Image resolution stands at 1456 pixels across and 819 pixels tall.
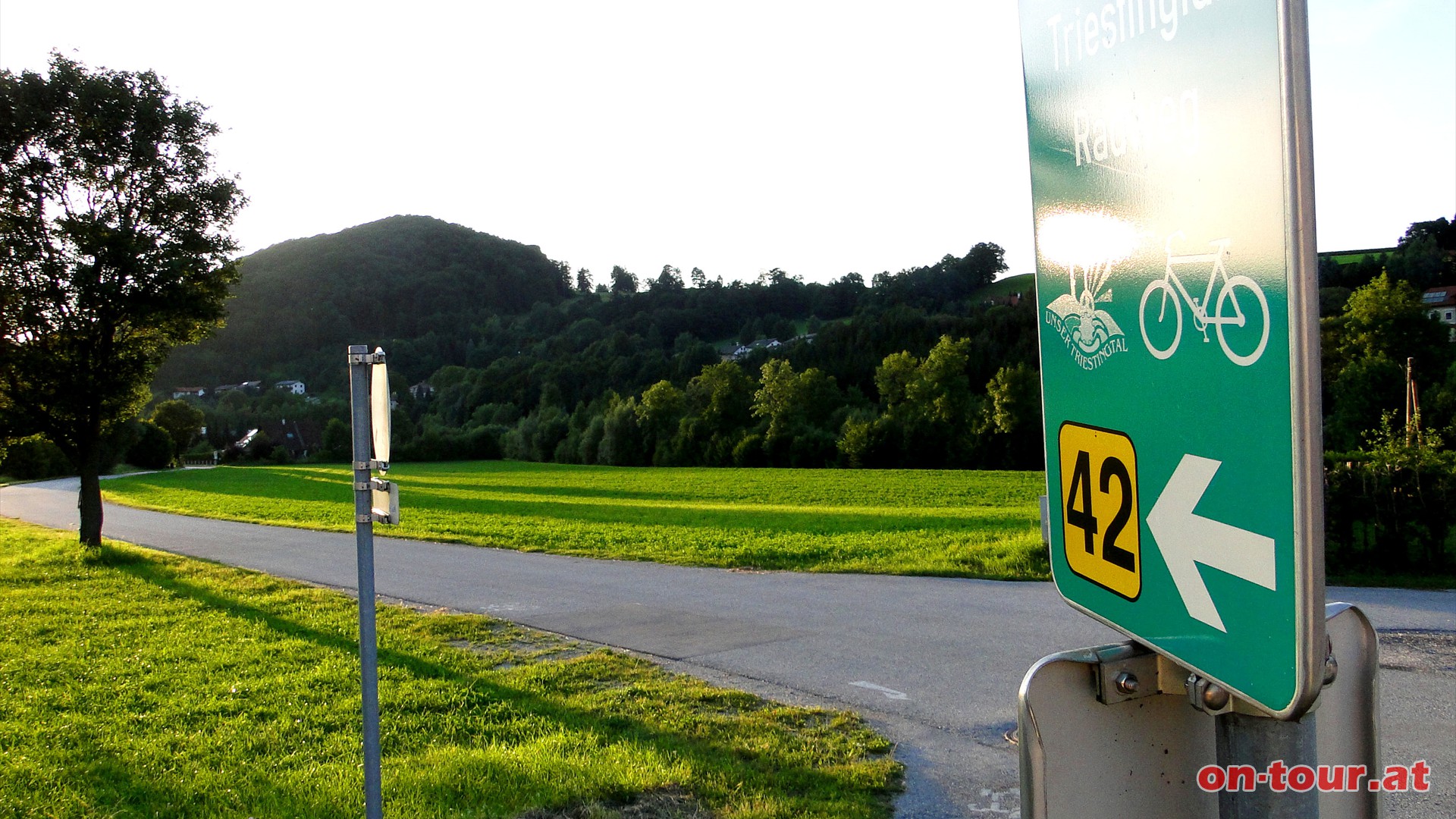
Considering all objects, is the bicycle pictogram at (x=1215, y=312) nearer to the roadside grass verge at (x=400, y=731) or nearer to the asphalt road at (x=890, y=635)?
the roadside grass verge at (x=400, y=731)

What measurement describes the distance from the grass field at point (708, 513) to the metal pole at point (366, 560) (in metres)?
8.69

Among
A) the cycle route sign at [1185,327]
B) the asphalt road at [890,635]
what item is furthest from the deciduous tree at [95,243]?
the cycle route sign at [1185,327]

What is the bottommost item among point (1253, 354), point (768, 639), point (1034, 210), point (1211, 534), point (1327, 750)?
point (768, 639)

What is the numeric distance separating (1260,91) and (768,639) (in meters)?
7.71

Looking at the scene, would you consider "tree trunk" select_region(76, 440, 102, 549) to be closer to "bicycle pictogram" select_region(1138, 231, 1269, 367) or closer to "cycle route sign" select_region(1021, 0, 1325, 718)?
"cycle route sign" select_region(1021, 0, 1325, 718)

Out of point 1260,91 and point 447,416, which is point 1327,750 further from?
point 447,416

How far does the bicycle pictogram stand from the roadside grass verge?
3.77 metres

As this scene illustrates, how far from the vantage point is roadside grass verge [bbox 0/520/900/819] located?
14.8 feet

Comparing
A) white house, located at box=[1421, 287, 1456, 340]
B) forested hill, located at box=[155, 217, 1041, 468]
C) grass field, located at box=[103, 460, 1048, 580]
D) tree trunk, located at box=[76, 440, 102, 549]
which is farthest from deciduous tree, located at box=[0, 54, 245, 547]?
white house, located at box=[1421, 287, 1456, 340]

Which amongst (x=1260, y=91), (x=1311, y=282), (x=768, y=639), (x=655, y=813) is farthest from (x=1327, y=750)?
(x=768, y=639)

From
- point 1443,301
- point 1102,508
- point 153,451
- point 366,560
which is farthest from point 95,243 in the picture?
point 1443,301

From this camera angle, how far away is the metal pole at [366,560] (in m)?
3.29

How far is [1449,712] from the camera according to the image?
220 inches

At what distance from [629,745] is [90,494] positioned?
569 inches
